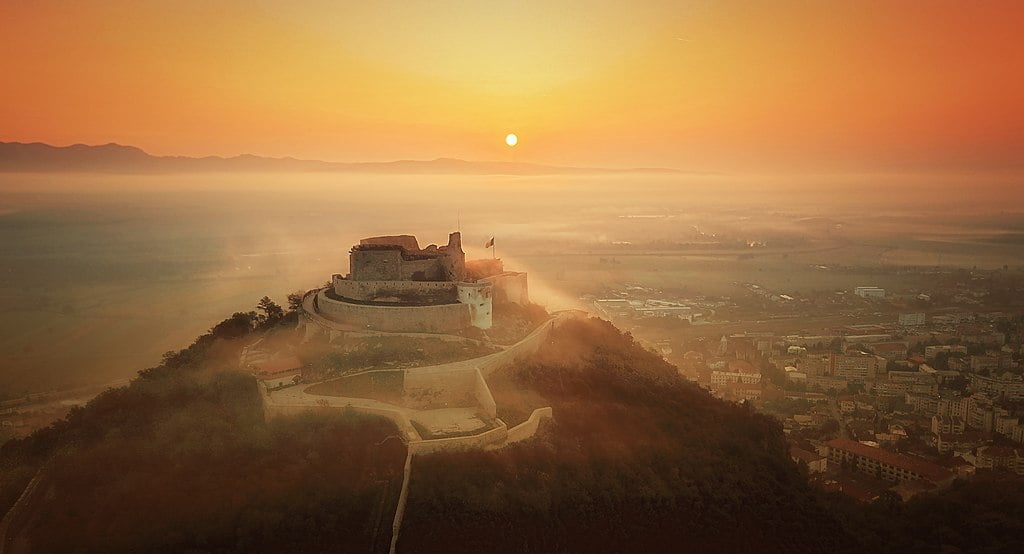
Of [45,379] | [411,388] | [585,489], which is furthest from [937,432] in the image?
[45,379]

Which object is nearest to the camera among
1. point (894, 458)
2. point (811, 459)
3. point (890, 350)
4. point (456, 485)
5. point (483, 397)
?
point (456, 485)

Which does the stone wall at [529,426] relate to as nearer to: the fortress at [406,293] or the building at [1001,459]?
the fortress at [406,293]

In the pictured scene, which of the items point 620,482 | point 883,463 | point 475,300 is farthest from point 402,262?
point 883,463

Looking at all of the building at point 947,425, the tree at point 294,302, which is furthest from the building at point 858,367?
the tree at point 294,302

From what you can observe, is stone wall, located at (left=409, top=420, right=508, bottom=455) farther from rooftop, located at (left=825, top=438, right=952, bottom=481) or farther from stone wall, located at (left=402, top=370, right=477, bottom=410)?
rooftop, located at (left=825, top=438, right=952, bottom=481)

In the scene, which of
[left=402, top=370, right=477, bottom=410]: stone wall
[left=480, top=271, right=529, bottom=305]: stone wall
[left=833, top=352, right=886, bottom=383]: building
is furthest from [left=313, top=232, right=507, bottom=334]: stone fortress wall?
[left=833, top=352, right=886, bottom=383]: building

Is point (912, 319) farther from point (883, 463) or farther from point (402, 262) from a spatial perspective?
point (402, 262)
